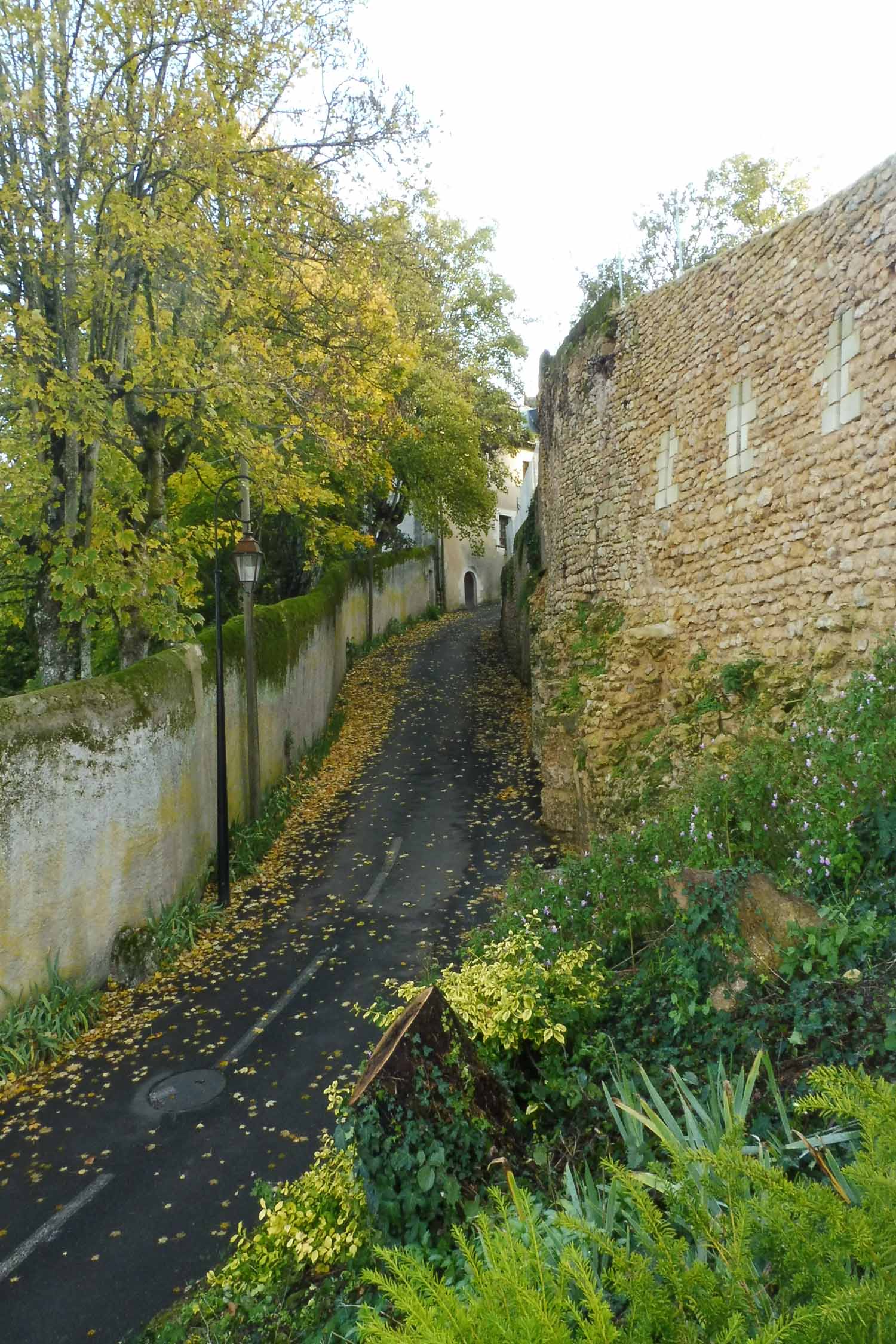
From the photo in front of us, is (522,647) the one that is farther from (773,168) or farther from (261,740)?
(773,168)

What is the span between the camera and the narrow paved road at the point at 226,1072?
4.64m

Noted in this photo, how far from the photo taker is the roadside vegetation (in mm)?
1673

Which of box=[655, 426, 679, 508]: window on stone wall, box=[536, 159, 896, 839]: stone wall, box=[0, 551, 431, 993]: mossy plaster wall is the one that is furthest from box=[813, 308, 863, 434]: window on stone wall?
box=[0, 551, 431, 993]: mossy plaster wall

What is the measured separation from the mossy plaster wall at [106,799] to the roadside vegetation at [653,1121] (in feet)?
12.9

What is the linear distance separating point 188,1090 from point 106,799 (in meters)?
3.06

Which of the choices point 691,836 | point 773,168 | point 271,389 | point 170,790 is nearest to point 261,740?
point 170,790

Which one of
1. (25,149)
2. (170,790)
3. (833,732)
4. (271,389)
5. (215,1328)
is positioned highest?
(25,149)

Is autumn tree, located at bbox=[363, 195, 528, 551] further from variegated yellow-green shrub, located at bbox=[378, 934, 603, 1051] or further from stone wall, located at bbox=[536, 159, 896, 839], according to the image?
variegated yellow-green shrub, located at bbox=[378, 934, 603, 1051]

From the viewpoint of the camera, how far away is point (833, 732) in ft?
16.8

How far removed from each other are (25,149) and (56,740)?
633 centimetres

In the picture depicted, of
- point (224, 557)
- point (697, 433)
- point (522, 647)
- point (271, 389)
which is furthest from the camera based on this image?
point (522, 647)

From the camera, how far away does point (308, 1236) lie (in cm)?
326

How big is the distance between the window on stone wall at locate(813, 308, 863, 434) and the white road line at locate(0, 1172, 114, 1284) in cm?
753

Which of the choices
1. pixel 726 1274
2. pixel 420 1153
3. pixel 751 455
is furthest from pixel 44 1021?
pixel 751 455
